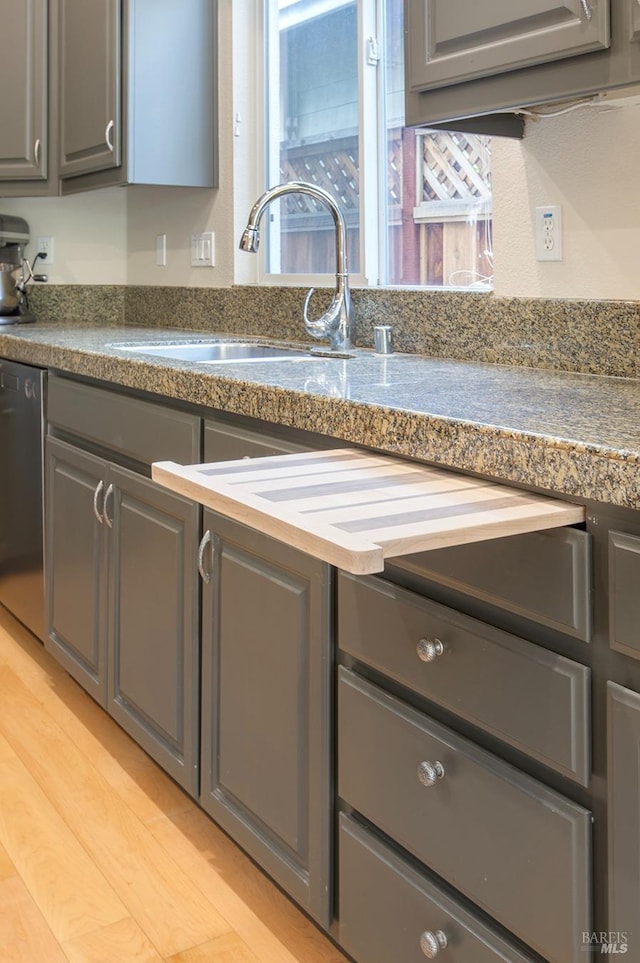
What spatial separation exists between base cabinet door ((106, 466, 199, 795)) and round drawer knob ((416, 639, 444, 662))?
0.69 meters

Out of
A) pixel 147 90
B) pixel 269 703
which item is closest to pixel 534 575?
pixel 269 703

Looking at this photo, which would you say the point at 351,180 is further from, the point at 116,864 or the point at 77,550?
the point at 116,864

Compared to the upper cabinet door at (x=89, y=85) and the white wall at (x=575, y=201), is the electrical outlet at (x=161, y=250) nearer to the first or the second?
the upper cabinet door at (x=89, y=85)

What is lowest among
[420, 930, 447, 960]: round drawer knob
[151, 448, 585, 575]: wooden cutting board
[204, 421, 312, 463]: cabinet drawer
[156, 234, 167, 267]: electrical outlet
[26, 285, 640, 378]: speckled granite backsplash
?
[420, 930, 447, 960]: round drawer knob

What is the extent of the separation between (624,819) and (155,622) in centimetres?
116

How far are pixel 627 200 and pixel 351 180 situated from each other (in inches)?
42.4

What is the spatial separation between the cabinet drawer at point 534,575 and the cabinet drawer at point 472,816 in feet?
0.61

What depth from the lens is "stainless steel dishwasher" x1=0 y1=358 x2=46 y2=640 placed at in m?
2.53

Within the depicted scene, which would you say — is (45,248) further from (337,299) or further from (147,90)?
(337,299)

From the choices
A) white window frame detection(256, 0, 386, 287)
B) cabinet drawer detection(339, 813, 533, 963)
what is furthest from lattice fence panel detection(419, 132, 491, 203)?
cabinet drawer detection(339, 813, 533, 963)

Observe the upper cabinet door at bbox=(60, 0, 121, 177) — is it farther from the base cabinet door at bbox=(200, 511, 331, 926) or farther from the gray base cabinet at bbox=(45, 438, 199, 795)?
the base cabinet door at bbox=(200, 511, 331, 926)

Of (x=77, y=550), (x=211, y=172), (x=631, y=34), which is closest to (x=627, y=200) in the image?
(x=631, y=34)

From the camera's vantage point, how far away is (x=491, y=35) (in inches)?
55.0

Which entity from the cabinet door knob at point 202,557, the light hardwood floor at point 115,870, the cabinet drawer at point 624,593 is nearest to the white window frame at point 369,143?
the cabinet door knob at point 202,557
